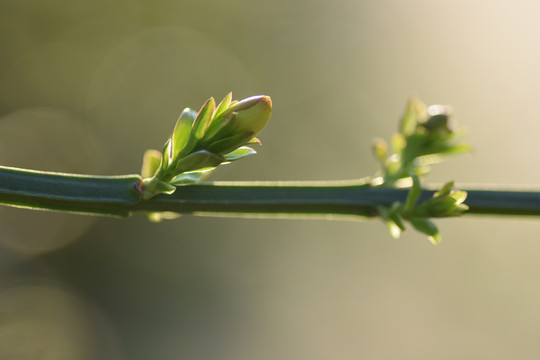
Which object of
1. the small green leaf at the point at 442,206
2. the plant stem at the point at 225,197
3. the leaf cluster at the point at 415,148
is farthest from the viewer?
the leaf cluster at the point at 415,148

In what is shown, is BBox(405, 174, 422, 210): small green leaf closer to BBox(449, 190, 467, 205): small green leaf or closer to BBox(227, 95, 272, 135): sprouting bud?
BBox(449, 190, 467, 205): small green leaf

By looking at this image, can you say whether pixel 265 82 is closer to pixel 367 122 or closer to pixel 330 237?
pixel 367 122

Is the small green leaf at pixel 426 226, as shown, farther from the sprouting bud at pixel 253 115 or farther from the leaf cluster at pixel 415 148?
the sprouting bud at pixel 253 115

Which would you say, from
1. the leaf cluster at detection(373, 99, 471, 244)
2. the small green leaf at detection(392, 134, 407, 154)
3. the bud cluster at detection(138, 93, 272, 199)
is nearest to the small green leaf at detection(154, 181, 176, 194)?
the bud cluster at detection(138, 93, 272, 199)

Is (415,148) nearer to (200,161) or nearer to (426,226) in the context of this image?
(426,226)

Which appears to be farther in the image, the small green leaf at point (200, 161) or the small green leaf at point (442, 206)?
the small green leaf at point (442, 206)

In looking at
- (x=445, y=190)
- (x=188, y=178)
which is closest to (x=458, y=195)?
(x=445, y=190)

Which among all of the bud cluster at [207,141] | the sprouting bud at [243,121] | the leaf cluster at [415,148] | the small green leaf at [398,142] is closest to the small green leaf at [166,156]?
the bud cluster at [207,141]
